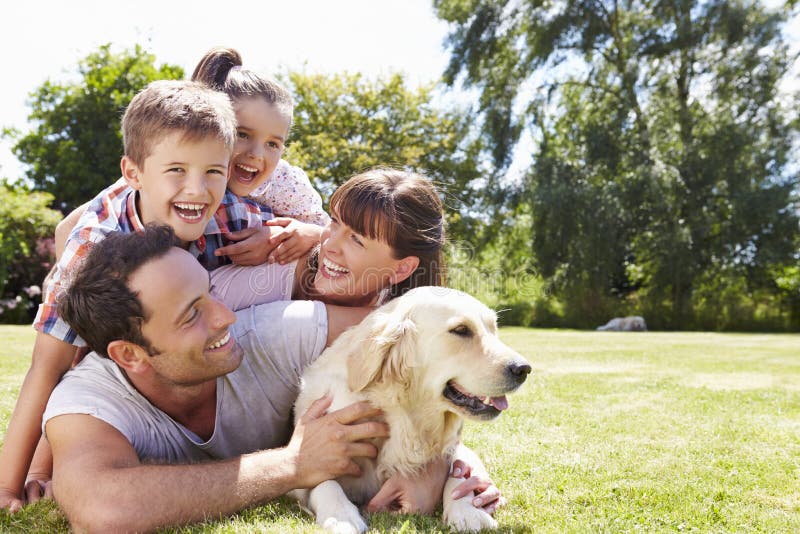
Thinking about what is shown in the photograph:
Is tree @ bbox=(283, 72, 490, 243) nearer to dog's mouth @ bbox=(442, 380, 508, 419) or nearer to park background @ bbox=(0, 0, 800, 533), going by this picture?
park background @ bbox=(0, 0, 800, 533)

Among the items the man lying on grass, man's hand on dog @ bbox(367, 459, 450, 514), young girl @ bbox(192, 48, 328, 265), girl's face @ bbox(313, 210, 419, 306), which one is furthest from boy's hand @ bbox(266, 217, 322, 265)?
man's hand on dog @ bbox(367, 459, 450, 514)

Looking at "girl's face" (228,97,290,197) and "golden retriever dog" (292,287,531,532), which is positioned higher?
"girl's face" (228,97,290,197)

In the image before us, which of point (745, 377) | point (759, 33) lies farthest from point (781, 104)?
point (745, 377)

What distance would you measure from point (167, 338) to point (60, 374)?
2.42ft

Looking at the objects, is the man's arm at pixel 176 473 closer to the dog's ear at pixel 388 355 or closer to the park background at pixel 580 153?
the dog's ear at pixel 388 355

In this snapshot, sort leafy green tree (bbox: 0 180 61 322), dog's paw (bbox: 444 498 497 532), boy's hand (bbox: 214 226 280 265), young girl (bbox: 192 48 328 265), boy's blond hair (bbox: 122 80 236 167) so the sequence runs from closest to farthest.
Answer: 1. dog's paw (bbox: 444 498 497 532)
2. boy's blond hair (bbox: 122 80 236 167)
3. boy's hand (bbox: 214 226 280 265)
4. young girl (bbox: 192 48 328 265)
5. leafy green tree (bbox: 0 180 61 322)

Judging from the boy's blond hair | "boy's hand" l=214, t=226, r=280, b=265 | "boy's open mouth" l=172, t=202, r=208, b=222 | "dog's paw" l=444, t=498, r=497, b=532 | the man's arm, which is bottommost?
"dog's paw" l=444, t=498, r=497, b=532

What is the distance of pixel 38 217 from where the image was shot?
70.1 ft

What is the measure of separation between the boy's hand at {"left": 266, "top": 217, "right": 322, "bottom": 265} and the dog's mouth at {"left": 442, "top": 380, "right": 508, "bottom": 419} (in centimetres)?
155

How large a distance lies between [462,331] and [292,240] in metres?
1.55

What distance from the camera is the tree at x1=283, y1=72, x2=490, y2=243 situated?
30.1 metres

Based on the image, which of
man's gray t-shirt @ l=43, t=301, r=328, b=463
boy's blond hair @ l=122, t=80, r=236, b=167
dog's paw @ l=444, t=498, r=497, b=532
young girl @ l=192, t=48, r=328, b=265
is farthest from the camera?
young girl @ l=192, t=48, r=328, b=265

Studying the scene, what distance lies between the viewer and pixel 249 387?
133 inches

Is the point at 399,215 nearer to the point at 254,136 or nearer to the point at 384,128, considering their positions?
the point at 254,136
